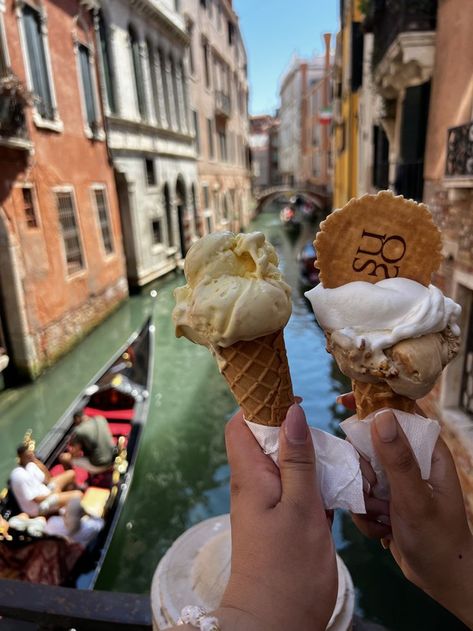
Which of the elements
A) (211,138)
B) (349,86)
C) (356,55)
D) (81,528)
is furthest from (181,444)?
(211,138)

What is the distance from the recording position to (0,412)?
7039 mm

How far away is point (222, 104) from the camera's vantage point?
74.9 feet

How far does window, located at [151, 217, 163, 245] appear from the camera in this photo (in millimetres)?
14607

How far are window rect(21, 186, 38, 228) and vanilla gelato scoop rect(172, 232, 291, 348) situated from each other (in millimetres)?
7439

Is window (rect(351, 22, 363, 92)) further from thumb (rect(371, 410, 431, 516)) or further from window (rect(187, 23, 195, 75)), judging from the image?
thumb (rect(371, 410, 431, 516))

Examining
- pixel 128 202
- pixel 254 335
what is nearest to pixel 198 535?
pixel 254 335

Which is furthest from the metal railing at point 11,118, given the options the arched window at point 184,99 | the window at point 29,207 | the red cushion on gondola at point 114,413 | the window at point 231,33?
the window at point 231,33

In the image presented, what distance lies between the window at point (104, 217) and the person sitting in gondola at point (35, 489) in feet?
26.6

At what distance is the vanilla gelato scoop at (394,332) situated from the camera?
137 centimetres

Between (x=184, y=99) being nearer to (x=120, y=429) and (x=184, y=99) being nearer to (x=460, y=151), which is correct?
(x=120, y=429)

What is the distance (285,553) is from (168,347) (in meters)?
9.13

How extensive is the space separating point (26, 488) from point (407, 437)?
3634 mm

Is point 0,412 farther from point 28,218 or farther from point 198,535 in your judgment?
point 198,535

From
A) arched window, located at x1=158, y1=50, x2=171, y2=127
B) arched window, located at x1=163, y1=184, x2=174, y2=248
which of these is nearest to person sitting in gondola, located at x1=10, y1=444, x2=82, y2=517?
arched window, located at x1=163, y1=184, x2=174, y2=248
